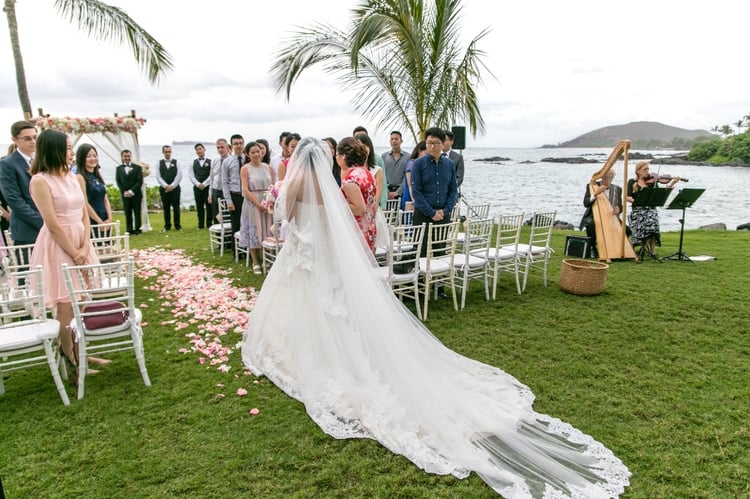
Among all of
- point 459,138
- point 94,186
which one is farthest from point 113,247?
point 459,138

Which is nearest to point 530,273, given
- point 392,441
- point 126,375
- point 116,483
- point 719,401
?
point 719,401

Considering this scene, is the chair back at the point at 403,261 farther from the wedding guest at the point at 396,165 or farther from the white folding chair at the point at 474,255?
the wedding guest at the point at 396,165

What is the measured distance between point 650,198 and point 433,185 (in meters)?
4.50

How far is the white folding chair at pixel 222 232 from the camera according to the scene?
8.06 meters

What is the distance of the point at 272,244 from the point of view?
6.37m

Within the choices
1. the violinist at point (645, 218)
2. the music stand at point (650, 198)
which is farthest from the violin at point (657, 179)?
the music stand at point (650, 198)

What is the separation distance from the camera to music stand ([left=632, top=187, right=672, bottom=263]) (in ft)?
24.8

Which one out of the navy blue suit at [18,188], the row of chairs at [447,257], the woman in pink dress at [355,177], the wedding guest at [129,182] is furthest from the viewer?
the wedding guest at [129,182]

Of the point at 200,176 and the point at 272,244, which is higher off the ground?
the point at 200,176

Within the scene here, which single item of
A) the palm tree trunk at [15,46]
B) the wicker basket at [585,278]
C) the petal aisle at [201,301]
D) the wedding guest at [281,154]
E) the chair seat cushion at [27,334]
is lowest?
the petal aisle at [201,301]

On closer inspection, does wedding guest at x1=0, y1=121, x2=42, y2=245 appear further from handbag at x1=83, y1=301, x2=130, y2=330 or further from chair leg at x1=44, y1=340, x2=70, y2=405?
chair leg at x1=44, y1=340, x2=70, y2=405

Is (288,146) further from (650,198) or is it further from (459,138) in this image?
(650,198)

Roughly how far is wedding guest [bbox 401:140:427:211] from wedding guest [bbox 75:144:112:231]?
422cm

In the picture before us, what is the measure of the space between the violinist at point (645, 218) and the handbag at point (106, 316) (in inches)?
311
